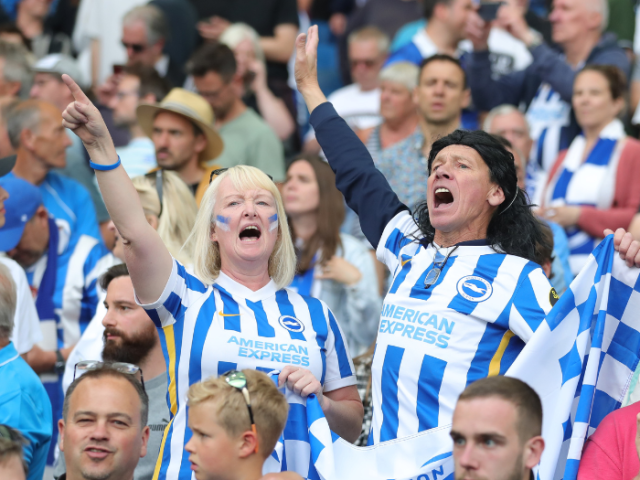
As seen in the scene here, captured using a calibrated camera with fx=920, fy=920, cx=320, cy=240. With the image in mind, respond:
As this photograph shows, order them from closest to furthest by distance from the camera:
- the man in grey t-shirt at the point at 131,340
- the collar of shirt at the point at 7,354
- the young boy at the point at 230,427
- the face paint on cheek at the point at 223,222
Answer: the young boy at the point at 230,427 → the face paint on cheek at the point at 223,222 → the collar of shirt at the point at 7,354 → the man in grey t-shirt at the point at 131,340

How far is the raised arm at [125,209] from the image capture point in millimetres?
3410

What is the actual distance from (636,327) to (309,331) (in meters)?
1.28

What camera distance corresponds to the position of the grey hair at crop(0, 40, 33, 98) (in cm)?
775

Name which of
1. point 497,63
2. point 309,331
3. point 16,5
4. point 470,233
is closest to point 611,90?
point 497,63

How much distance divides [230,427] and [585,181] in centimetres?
389

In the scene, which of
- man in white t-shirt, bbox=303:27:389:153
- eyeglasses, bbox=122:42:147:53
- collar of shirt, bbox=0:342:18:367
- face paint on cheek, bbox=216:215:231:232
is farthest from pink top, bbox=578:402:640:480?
eyeglasses, bbox=122:42:147:53

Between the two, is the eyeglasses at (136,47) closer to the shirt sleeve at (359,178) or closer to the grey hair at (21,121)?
the grey hair at (21,121)

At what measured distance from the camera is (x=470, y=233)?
372 cm

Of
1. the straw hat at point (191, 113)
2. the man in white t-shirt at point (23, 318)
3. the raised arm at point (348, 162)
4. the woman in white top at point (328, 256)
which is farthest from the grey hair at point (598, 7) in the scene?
the man in white t-shirt at point (23, 318)

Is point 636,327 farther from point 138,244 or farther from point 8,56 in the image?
point 8,56

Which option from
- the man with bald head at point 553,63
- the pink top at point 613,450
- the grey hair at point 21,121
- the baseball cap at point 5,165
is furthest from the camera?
the man with bald head at point 553,63

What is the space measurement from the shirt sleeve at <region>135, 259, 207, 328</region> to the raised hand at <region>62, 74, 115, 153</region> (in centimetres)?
54

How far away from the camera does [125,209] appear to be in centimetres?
344

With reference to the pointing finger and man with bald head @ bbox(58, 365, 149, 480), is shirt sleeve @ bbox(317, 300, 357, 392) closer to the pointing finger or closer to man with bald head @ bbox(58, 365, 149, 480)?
man with bald head @ bbox(58, 365, 149, 480)
